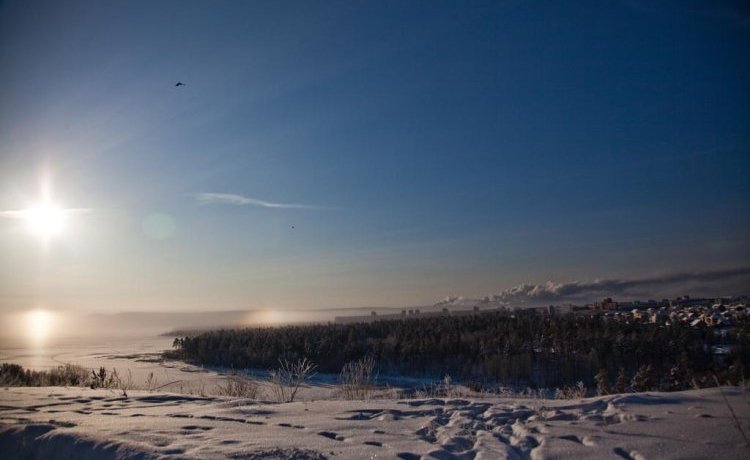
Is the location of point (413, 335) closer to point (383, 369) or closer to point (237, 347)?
point (383, 369)

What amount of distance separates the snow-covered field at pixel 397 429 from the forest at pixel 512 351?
2749cm

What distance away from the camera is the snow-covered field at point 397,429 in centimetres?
361

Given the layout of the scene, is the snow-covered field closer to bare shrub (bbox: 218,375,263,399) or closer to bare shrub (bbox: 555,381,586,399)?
bare shrub (bbox: 555,381,586,399)

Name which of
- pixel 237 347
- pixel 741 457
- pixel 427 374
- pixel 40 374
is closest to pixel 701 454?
pixel 741 457

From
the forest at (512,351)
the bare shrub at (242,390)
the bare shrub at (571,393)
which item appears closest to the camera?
the bare shrub at (571,393)

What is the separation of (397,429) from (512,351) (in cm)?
3747

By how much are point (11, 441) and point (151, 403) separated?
1740mm

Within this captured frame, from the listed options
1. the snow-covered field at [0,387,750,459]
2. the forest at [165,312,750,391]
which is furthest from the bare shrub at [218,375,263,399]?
the forest at [165,312,750,391]

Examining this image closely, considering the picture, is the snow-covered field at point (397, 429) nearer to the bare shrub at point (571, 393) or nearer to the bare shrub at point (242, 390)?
the bare shrub at point (571, 393)

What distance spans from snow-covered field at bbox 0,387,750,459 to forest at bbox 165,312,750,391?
27488 mm

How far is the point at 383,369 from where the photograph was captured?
43719 millimetres

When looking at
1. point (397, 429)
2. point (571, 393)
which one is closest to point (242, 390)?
point (397, 429)

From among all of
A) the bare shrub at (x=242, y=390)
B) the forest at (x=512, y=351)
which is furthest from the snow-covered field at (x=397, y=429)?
the forest at (x=512, y=351)

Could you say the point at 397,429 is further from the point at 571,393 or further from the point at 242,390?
the point at 242,390
